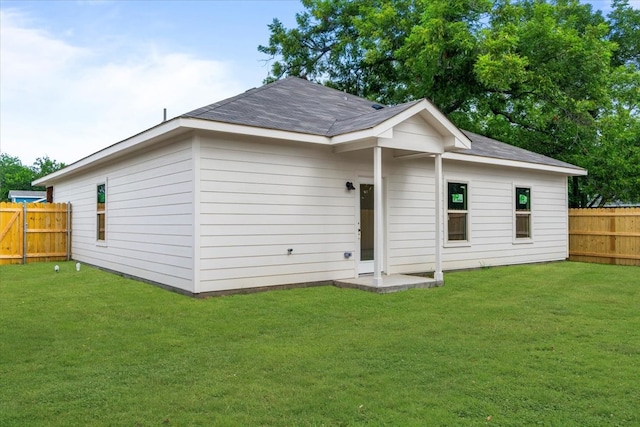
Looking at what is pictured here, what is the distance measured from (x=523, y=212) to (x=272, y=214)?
24.1 feet

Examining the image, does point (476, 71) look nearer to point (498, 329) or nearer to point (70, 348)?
point (498, 329)

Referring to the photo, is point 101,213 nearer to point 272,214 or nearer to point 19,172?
point 272,214

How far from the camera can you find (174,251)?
7.65 m

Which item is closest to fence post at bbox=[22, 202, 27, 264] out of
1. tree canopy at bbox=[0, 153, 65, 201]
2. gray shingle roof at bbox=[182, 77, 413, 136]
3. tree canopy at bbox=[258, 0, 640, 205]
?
gray shingle roof at bbox=[182, 77, 413, 136]

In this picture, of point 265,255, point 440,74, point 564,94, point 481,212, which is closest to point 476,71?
point 440,74

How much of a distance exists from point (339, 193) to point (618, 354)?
514 centimetres

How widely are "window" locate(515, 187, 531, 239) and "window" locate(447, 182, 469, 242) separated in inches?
79.3

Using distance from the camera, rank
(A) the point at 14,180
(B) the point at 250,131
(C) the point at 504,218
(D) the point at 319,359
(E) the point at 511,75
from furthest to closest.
A: (A) the point at 14,180
(E) the point at 511,75
(C) the point at 504,218
(B) the point at 250,131
(D) the point at 319,359

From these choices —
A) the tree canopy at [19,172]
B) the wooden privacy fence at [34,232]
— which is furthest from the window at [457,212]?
the tree canopy at [19,172]

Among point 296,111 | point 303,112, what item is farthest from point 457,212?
point 296,111

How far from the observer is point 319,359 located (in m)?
4.13

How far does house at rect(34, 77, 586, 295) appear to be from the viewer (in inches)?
285

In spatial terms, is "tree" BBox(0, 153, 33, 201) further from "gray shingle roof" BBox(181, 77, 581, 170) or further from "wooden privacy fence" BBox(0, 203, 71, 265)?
"gray shingle roof" BBox(181, 77, 581, 170)

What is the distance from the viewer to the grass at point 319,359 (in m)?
3.01
